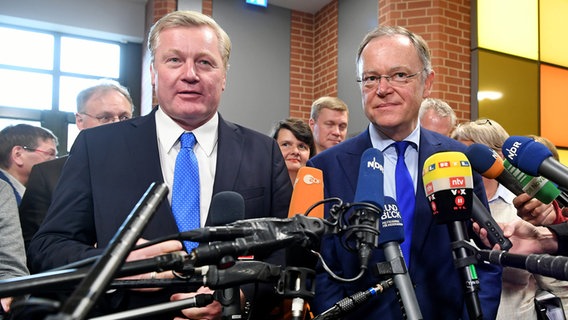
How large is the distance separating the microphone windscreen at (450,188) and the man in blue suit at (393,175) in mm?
352

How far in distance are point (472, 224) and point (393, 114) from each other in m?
0.44

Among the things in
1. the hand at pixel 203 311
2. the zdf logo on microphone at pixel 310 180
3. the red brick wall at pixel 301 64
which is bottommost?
the hand at pixel 203 311

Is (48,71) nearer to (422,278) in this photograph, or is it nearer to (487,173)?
(422,278)

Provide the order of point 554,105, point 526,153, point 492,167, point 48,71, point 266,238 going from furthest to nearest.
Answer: point 48,71 → point 554,105 → point 492,167 → point 526,153 → point 266,238

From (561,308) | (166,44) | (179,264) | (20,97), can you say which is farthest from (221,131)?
(20,97)

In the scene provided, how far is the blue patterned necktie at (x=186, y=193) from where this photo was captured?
4.68ft

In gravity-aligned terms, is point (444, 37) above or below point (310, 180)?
above

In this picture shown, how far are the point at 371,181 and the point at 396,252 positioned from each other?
15 cm

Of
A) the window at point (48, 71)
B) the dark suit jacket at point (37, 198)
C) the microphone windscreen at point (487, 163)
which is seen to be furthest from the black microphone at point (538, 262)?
the window at point (48, 71)

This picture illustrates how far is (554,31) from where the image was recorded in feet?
18.0

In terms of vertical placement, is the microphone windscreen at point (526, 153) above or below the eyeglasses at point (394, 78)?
below

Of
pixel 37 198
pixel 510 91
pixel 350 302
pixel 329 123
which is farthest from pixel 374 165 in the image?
pixel 510 91

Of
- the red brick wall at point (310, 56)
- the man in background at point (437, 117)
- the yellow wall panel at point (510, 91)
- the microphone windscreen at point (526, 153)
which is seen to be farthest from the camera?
the red brick wall at point (310, 56)

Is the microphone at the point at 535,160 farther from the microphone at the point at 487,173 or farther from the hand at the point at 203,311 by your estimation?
the hand at the point at 203,311
